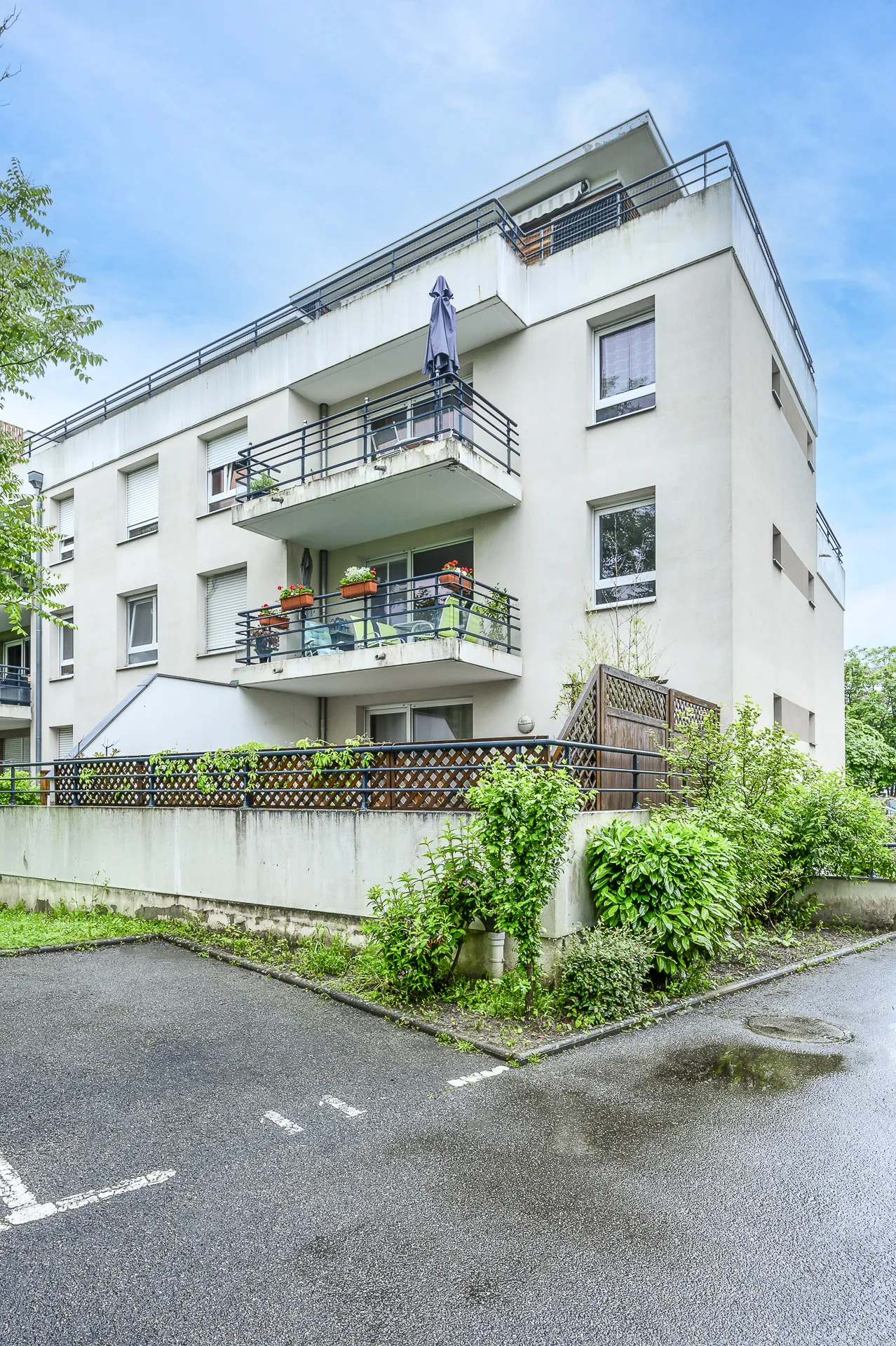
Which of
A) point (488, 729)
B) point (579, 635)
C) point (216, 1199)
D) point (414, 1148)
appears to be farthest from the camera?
point (488, 729)

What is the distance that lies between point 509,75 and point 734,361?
18.6ft

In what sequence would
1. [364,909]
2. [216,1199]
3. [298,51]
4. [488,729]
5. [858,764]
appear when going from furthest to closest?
1. [858,764]
2. [488,729]
3. [298,51]
4. [364,909]
5. [216,1199]

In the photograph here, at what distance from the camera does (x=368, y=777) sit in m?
8.14

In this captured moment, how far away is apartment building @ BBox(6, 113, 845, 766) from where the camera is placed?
12.2 metres

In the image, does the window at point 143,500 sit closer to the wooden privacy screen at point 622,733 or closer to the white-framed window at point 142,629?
the white-framed window at point 142,629

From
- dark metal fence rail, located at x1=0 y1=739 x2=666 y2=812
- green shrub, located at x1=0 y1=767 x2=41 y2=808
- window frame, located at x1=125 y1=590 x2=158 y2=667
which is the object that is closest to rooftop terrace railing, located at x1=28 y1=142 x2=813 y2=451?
window frame, located at x1=125 y1=590 x2=158 y2=667

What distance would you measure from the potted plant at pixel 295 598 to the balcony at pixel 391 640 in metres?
0.11

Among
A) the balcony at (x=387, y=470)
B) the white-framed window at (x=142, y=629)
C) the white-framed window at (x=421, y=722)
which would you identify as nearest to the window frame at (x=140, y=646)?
the white-framed window at (x=142, y=629)

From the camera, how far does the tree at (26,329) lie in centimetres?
1115

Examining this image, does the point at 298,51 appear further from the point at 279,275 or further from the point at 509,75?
the point at 279,275

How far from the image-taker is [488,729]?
13570 mm

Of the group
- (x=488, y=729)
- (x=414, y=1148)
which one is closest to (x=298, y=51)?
(x=488, y=729)

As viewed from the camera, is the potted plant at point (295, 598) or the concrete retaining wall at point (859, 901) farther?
the potted plant at point (295, 598)

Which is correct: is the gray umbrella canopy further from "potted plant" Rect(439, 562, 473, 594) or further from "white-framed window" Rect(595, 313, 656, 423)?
"potted plant" Rect(439, 562, 473, 594)
